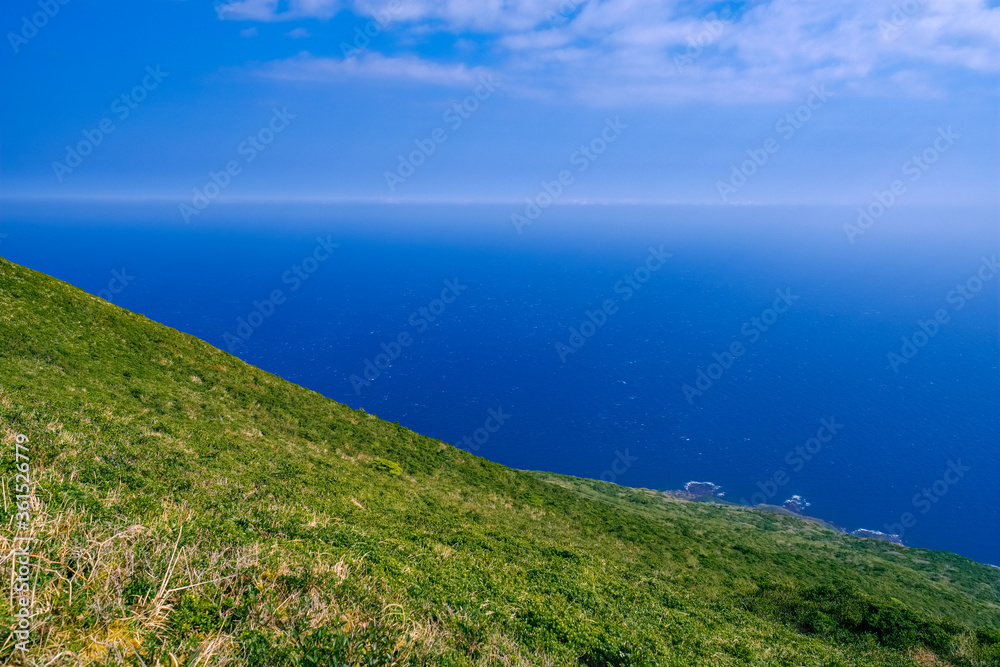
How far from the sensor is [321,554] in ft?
39.9

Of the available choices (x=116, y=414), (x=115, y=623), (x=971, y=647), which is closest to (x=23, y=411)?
(x=116, y=414)

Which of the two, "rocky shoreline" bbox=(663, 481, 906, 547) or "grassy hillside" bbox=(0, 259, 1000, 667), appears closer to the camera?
"grassy hillside" bbox=(0, 259, 1000, 667)

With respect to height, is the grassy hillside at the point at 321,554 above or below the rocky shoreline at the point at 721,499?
below

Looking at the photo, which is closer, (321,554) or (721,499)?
(321,554)

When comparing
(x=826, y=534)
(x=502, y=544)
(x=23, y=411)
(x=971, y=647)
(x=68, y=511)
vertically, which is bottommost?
(x=23, y=411)

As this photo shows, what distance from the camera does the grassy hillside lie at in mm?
7891

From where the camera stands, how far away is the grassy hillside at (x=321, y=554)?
7891 mm

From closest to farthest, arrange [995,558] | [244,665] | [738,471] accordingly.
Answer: [244,665] < [995,558] < [738,471]

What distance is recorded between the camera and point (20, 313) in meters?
29.9

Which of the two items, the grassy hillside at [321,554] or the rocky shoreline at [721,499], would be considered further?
the rocky shoreline at [721,499]

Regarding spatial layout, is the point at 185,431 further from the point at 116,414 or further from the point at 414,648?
the point at 414,648

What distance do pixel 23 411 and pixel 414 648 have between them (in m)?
20.2

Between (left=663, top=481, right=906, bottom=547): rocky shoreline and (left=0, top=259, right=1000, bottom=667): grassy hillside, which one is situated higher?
(left=663, top=481, right=906, bottom=547): rocky shoreline

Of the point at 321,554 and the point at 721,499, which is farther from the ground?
the point at 721,499
